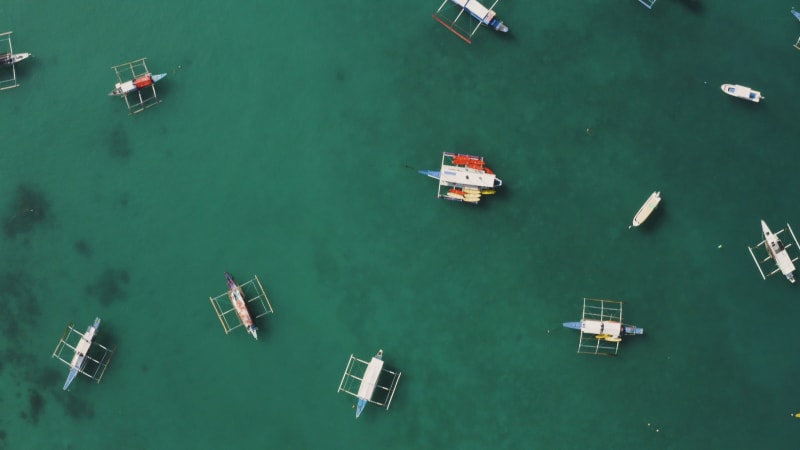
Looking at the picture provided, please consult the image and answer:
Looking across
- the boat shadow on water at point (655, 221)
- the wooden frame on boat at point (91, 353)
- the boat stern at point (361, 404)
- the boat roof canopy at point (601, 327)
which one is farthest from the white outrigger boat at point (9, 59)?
the boat shadow on water at point (655, 221)

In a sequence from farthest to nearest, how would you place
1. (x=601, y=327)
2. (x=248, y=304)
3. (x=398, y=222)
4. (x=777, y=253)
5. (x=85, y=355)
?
(x=398, y=222) → (x=248, y=304) → (x=85, y=355) → (x=777, y=253) → (x=601, y=327)

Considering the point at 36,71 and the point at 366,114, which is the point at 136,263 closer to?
the point at 36,71

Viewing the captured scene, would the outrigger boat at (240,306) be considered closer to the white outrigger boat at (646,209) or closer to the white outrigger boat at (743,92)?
the white outrigger boat at (646,209)

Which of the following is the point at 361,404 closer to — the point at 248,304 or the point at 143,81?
the point at 248,304

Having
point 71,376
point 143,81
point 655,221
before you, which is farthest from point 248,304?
point 655,221

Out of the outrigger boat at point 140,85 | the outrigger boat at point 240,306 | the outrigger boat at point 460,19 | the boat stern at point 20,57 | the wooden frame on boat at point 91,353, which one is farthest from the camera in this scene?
the boat stern at point 20,57

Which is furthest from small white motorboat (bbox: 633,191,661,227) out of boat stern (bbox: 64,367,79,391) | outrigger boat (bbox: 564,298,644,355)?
boat stern (bbox: 64,367,79,391)
